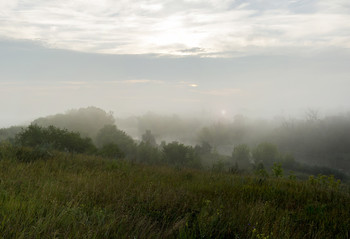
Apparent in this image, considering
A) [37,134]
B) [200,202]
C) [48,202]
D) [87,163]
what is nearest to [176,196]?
[200,202]

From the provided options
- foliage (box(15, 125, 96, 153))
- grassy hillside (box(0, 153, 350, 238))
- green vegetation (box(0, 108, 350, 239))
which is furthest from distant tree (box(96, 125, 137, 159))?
grassy hillside (box(0, 153, 350, 238))

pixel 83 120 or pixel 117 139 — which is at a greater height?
pixel 83 120

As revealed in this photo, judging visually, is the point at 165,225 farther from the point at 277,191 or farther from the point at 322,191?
the point at 322,191

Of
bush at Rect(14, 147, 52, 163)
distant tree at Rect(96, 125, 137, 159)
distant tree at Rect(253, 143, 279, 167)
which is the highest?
bush at Rect(14, 147, 52, 163)

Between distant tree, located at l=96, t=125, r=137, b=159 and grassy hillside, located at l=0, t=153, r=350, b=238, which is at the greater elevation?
grassy hillside, located at l=0, t=153, r=350, b=238

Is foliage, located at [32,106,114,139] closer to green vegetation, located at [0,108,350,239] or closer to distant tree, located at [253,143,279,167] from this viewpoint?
distant tree, located at [253,143,279,167]

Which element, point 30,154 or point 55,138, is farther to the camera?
point 55,138

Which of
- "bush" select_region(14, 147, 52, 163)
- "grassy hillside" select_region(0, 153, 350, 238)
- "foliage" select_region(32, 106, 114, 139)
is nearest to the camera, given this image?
"grassy hillside" select_region(0, 153, 350, 238)

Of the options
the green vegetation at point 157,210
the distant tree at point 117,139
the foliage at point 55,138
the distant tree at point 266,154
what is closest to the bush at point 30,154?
the green vegetation at point 157,210

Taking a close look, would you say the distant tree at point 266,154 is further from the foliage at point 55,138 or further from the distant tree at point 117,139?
the foliage at point 55,138

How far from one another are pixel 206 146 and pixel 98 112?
207 feet

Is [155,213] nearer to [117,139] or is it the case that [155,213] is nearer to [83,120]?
[117,139]

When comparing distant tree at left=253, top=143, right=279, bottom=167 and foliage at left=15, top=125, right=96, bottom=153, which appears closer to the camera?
foliage at left=15, top=125, right=96, bottom=153

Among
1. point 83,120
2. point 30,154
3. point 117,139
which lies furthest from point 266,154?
point 30,154
